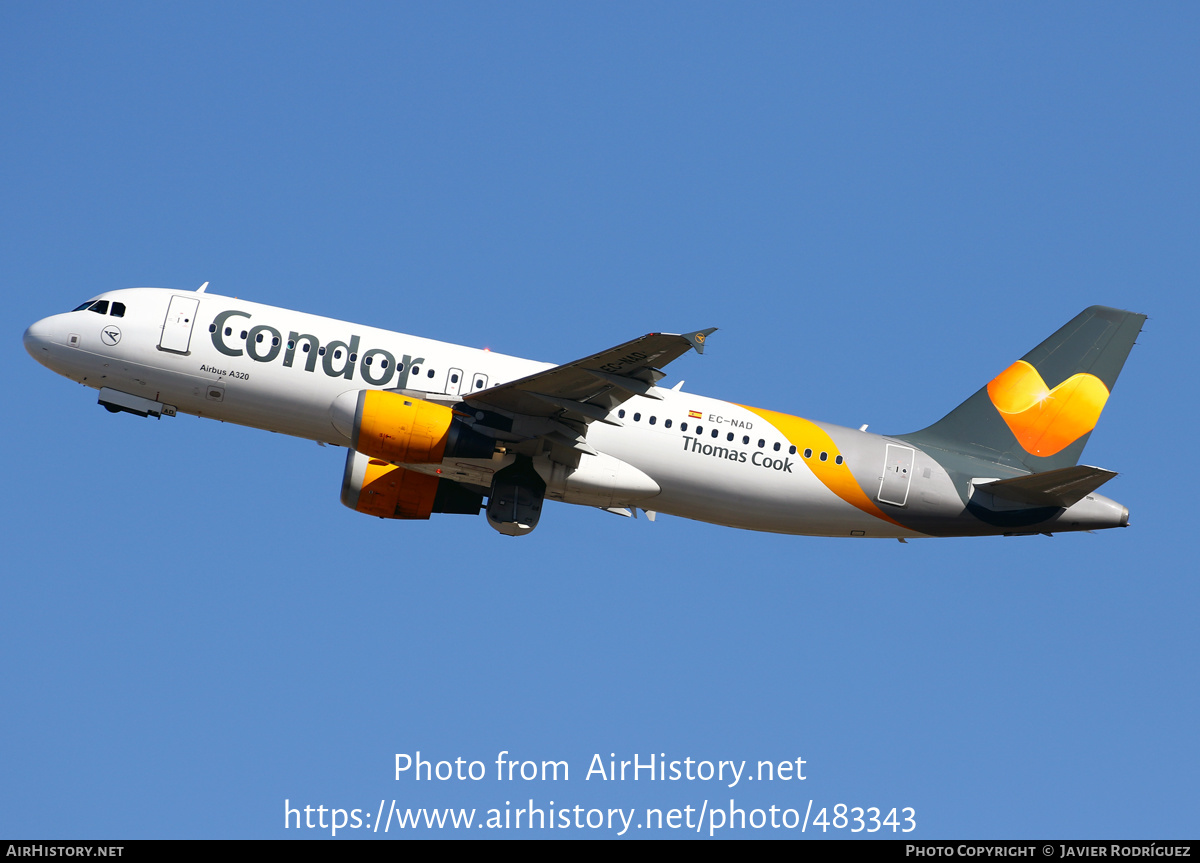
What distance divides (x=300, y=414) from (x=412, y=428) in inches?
143

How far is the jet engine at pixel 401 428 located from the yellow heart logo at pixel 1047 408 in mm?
16239

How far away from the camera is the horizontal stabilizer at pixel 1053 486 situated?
3184cm

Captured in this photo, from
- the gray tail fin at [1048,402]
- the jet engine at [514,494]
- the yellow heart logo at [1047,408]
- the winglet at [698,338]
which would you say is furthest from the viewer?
the yellow heart logo at [1047,408]

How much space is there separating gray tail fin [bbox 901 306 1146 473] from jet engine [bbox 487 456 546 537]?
11.4 m

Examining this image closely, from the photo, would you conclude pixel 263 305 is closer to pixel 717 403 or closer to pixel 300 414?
pixel 300 414

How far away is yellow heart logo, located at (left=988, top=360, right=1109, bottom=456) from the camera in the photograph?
3644cm

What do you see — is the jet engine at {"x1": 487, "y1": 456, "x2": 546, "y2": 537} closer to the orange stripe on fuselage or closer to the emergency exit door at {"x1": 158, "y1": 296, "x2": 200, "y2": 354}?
the orange stripe on fuselage

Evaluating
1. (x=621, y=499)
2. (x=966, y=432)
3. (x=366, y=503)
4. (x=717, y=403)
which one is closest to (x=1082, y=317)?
(x=966, y=432)

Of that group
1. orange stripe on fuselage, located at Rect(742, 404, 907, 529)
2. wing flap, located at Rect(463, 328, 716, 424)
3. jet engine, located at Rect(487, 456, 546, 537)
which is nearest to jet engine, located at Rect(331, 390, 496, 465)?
wing flap, located at Rect(463, 328, 716, 424)

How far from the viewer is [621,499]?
108 ft

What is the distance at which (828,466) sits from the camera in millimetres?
33812

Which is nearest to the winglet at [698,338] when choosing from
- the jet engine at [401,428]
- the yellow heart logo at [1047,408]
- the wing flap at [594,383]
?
the wing flap at [594,383]

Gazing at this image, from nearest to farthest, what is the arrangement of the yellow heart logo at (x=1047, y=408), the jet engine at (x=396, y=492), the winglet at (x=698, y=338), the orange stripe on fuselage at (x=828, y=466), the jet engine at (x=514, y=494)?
1. the winglet at (x=698, y=338)
2. the jet engine at (x=514, y=494)
3. the orange stripe on fuselage at (x=828, y=466)
4. the jet engine at (x=396, y=492)
5. the yellow heart logo at (x=1047, y=408)

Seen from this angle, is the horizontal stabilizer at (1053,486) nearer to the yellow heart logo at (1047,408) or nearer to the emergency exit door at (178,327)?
the yellow heart logo at (1047,408)
